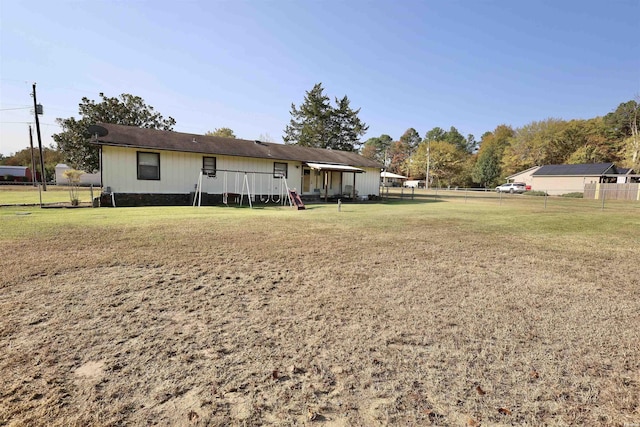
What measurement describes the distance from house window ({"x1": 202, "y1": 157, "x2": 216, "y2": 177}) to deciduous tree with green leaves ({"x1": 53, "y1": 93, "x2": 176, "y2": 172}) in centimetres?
1704

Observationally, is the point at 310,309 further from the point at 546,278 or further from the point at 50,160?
the point at 50,160

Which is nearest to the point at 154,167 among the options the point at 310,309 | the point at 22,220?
the point at 22,220

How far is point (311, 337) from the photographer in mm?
2840

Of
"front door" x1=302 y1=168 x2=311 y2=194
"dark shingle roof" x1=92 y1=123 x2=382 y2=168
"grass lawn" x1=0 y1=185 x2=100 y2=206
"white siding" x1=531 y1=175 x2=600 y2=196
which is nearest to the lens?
"grass lawn" x1=0 y1=185 x2=100 y2=206

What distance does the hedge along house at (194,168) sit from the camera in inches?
577

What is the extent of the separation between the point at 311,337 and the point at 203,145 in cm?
1648

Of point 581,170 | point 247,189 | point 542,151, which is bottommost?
point 247,189

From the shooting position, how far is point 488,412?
6.48 feet

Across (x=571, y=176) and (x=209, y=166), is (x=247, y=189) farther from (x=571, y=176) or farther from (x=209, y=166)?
(x=571, y=176)

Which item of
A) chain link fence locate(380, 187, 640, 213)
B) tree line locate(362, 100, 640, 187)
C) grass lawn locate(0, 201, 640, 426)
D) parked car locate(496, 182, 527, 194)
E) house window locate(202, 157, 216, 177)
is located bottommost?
grass lawn locate(0, 201, 640, 426)

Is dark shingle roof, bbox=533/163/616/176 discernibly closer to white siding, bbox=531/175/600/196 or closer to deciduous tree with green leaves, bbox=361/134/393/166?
white siding, bbox=531/175/600/196

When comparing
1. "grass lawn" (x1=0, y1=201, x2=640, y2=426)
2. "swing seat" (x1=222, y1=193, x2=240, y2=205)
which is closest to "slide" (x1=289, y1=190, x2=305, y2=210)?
"swing seat" (x1=222, y1=193, x2=240, y2=205)

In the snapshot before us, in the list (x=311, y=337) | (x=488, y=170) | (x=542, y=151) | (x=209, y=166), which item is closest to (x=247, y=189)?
(x=209, y=166)

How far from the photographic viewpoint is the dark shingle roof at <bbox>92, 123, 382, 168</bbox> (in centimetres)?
1493
